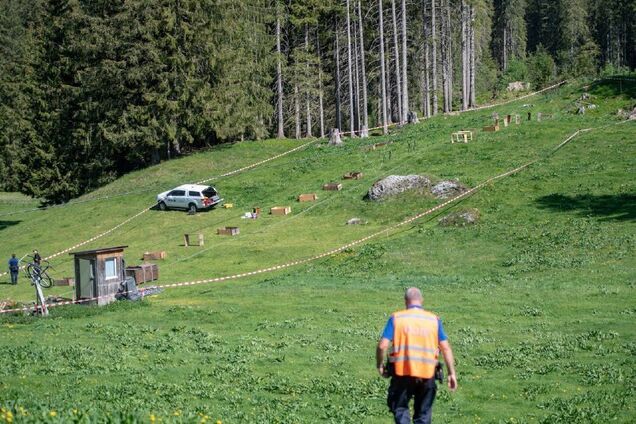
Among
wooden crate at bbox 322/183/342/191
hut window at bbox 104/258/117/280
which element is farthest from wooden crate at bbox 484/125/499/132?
hut window at bbox 104/258/117/280

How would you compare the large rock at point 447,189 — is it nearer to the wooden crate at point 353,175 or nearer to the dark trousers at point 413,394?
the wooden crate at point 353,175

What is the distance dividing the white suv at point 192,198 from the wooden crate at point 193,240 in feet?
21.9

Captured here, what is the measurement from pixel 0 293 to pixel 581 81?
6043cm

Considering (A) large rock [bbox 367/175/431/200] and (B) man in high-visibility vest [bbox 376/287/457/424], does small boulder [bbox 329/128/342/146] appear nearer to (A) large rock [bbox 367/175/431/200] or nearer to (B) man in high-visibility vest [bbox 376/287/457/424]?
(A) large rock [bbox 367/175/431/200]

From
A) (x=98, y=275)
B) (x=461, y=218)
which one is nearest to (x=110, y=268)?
(x=98, y=275)

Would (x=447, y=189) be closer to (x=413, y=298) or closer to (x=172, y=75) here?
(x=172, y=75)

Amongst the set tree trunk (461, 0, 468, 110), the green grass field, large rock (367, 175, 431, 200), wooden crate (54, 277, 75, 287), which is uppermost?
tree trunk (461, 0, 468, 110)

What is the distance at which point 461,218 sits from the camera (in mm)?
40938

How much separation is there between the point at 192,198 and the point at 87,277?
985 inches

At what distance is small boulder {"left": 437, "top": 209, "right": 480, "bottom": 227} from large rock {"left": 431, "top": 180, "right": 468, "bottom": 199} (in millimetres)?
4235

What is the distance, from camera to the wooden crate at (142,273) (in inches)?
1471

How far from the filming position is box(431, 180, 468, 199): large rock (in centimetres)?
4581

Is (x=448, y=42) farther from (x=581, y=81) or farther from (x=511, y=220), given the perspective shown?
(x=511, y=220)

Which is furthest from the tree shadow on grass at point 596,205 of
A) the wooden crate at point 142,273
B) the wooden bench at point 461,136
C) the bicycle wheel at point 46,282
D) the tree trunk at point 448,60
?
the tree trunk at point 448,60
